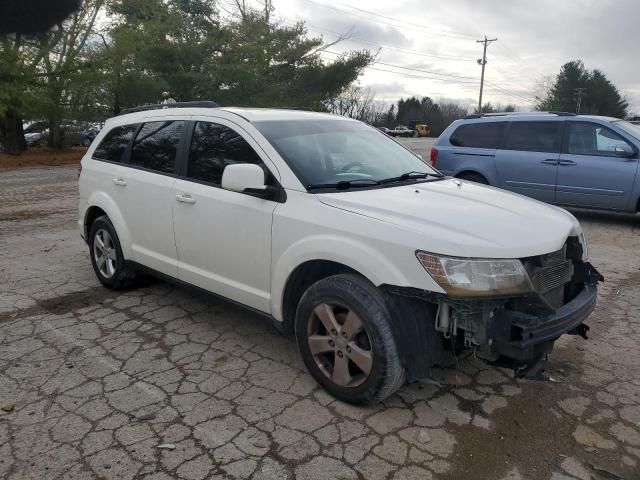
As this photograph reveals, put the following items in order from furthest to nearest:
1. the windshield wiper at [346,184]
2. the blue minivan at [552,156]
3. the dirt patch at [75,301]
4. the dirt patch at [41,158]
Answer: the dirt patch at [41,158] < the blue minivan at [552,156] < the dirt patch at [75,301] < the windshield wiper at [346,184]

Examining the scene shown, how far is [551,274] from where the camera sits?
303 cm

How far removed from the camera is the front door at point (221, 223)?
350cm

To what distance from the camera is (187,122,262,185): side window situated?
3729 millimetres

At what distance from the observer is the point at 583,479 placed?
8.36 feet

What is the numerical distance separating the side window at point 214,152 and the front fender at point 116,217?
107 cm

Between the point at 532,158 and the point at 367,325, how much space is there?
277 inches

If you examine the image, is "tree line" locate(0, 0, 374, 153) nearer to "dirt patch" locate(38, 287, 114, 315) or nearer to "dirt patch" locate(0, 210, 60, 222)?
"dirt patch" locate(0, 210, 60, 222)

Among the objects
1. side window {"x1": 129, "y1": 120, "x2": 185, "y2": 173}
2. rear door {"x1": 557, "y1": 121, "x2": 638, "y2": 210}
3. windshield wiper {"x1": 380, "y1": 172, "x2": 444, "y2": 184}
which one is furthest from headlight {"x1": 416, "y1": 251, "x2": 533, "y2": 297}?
rear door {"x1": 557, "y1": 121, "x2": 638, "y2": 210}

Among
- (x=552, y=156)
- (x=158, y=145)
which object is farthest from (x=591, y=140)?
(x=158, y=145)

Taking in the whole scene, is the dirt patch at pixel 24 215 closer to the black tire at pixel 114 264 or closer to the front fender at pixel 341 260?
the black tire at pixel 114 264

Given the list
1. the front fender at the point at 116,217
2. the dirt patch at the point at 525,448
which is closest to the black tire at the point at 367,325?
the dirt patch at the point at 525,448

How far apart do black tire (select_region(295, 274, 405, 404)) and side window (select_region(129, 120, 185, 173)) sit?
186 centimetres

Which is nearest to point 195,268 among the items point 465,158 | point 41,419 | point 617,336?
point 41,419

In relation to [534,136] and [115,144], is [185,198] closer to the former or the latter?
[115,144]
